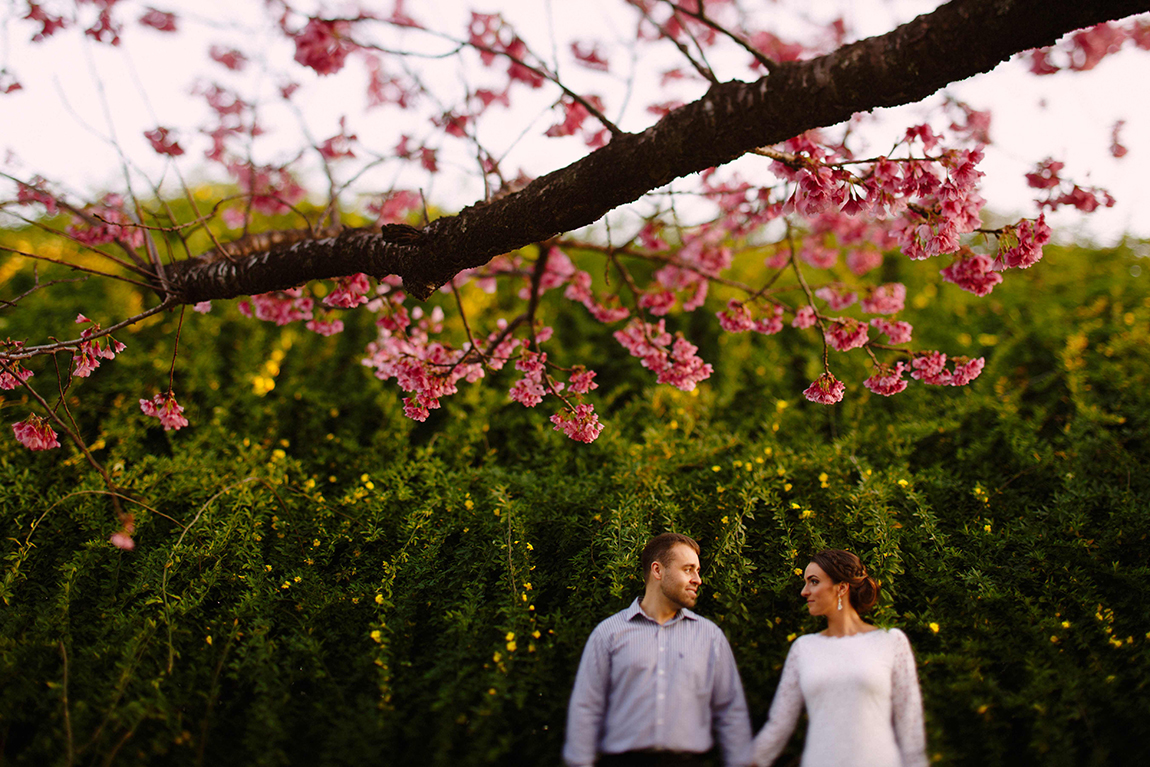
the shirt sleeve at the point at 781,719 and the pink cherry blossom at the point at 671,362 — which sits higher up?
the pink cherry blossom at the point at 671,362

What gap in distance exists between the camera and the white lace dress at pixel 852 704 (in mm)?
1960

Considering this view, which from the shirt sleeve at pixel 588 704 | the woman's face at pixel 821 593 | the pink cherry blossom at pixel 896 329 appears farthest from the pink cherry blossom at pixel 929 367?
the shirt sleeve at pixel 588 704

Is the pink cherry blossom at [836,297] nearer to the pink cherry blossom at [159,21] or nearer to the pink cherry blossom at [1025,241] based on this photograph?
the pink cherry blossom at [1025,241]

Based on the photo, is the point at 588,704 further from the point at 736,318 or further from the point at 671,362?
the point at 736,318

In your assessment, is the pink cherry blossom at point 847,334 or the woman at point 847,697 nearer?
the woman at point 847,697

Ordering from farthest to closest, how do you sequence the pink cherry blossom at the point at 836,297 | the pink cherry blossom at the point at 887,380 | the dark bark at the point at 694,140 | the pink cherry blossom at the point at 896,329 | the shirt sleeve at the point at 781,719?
the pink cherry blossom at the point at 836,297
the pink cherry blossom at the point at 896,329
the pink cherry blossom at the point at 887,380
the shirt sleeve at the point at 781,719
the dark bark at the point at 694,140

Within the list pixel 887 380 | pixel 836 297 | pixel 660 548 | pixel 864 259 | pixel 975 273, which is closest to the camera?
pixel 660 548

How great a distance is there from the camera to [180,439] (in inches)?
157

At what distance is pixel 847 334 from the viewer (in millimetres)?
2773

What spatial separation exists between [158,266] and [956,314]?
5.59m

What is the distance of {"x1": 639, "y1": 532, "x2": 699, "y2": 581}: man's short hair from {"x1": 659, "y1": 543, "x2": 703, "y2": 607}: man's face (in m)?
0.02

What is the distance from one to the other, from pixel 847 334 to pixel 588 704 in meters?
1.86

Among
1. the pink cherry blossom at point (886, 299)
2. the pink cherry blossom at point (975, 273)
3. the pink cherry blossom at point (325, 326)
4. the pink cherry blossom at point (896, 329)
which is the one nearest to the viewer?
the pink cherry blossom at point (975, 273)

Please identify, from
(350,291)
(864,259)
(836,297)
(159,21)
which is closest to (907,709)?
(836,297)
